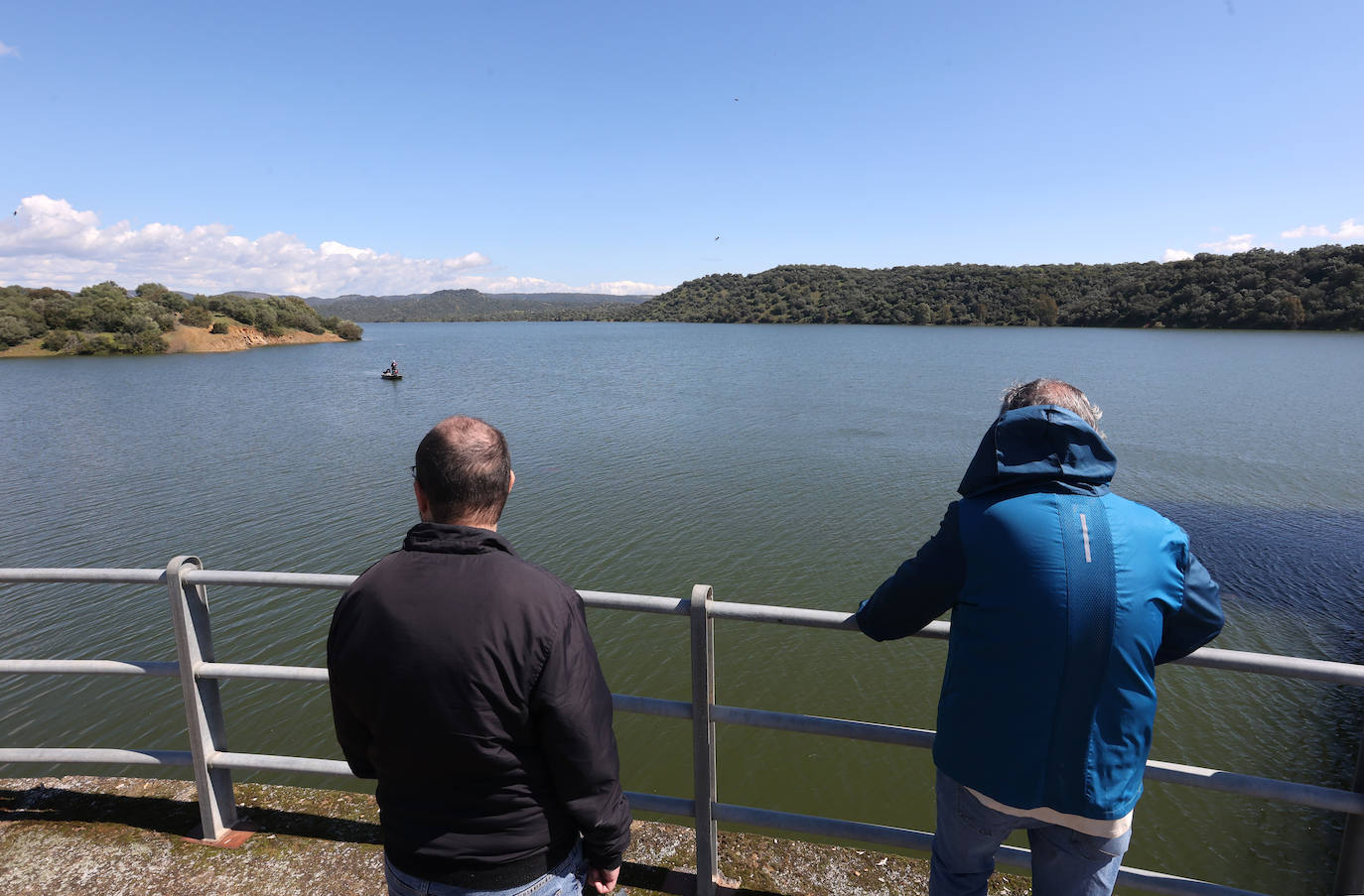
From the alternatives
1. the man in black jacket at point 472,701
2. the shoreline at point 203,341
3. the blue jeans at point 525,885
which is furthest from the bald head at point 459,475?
the shoreline at point 203,341

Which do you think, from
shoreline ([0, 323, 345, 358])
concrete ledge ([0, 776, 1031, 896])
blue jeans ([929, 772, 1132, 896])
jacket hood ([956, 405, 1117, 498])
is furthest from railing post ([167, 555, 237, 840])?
shoreline ([0, 323, 345, 358])

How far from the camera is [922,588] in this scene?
1.91m

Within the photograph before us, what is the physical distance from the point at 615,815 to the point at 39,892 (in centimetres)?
288

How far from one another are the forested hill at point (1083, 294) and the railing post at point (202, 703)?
104 m

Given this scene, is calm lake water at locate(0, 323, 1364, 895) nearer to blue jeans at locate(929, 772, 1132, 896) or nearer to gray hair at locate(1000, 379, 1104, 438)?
blue jeans at locate(929, 772, 1132, 896)

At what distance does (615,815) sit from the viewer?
1.79m

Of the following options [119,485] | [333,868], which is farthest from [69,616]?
[333,868]

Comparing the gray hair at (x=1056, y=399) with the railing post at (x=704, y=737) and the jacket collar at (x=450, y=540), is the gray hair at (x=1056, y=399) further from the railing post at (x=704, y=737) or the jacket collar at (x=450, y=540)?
the jacket collar at (x=450, y=540)

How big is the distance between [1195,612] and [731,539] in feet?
41.6

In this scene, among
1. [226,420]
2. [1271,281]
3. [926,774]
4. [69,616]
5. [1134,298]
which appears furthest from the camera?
[1134,298]

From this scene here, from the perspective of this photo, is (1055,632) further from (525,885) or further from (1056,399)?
(525,885)

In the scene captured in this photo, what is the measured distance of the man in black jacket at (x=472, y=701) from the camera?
1.56 metres

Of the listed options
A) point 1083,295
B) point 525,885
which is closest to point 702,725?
point 525,885

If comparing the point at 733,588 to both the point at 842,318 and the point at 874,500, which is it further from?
the point at 842,318
